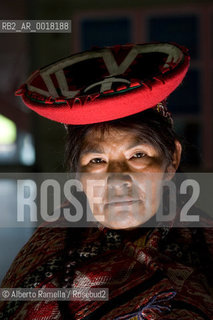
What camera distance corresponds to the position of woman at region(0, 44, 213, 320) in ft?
2.83

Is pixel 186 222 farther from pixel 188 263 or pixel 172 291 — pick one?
pixel 172 291

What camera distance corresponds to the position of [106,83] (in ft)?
3.21

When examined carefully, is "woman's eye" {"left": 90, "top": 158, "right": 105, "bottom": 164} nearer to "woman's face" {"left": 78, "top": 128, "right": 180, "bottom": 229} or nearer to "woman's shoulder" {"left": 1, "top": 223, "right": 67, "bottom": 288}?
"woman's face" {"left": 78, "top": 128, "right": 180, "bottom": 229}

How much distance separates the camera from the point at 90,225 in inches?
45.3

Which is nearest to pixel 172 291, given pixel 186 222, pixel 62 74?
pixel 186 222

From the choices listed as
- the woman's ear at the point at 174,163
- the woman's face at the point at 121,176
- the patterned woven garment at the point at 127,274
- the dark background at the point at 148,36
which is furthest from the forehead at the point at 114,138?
the dark background at the point at 148,36

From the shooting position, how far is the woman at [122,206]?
2.83 feet

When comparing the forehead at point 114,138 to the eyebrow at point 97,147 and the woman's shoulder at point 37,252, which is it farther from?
the woman's shoulder at point 37,252

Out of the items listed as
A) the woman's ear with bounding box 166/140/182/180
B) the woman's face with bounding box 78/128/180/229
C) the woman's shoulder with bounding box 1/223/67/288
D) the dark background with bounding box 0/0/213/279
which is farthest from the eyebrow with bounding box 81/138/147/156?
the dark background with bounding box 0/0/213/279

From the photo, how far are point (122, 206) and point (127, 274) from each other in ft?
0.54

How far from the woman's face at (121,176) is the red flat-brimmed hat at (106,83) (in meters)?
0.07

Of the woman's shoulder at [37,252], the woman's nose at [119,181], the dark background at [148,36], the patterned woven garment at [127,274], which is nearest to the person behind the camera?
the patterned woven garment at [127,274]

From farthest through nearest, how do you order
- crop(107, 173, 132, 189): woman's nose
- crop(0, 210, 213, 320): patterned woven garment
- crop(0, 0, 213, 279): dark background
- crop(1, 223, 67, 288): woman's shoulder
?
crop(0, 0, 213, 279): dark background < crop(1, 223, 67, 288): woman's shoulder < crop(107, 173, 132, 189): woman's nose < crop(0, 210, 213, 320): patterned woven garment

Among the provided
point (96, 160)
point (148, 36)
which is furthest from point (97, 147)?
point (148, 36)
